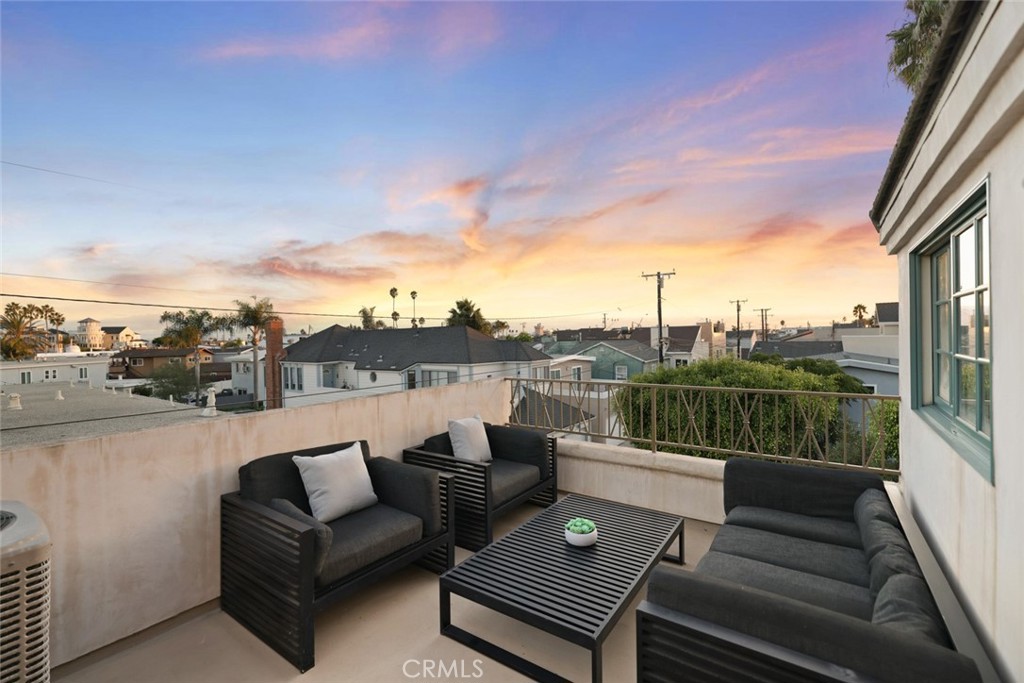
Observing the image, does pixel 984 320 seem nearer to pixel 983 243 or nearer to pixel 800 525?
pixel 983 243

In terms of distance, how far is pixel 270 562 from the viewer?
8.09 feet

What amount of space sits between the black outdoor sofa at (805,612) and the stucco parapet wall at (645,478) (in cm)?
129

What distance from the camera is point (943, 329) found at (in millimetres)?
2377

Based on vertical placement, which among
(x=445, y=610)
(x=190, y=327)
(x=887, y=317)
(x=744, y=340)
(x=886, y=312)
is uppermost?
(x=886, y=312)

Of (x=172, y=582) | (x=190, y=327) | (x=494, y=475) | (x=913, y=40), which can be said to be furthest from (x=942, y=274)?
(x=913, y=40)

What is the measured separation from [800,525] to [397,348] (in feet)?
12.5

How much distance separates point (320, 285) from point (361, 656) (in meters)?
3.66

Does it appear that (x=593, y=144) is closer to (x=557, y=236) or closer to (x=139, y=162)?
(x=557, y=236)

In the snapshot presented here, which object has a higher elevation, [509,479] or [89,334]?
[89,334]

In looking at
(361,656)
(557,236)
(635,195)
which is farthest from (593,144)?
(361,656)

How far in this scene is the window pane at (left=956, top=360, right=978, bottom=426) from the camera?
1.81 metres

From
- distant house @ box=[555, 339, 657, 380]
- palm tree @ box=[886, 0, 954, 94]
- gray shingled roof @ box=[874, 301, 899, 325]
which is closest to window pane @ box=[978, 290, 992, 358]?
palm tree @ box=[886, 0, 954, 94]

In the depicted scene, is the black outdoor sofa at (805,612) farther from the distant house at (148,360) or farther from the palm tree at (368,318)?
the palm tree at (368,318)

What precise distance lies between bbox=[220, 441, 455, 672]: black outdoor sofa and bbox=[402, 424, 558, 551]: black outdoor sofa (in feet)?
1.35
